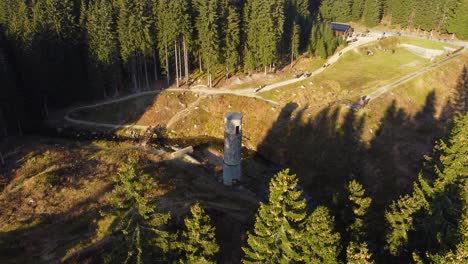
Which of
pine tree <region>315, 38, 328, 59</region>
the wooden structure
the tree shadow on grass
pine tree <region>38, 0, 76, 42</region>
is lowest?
the tree shadow on grass

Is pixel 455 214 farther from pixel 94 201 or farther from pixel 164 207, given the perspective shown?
pixel 94 201

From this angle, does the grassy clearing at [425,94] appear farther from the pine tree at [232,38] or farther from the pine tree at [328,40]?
the pine tree at [232,38]

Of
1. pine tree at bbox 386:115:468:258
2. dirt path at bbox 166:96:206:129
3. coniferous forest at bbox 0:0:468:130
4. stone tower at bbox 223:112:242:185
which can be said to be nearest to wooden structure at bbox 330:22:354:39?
coniferous forest at bbox 0:0:468:130

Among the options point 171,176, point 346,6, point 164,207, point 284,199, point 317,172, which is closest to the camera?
point 284,199

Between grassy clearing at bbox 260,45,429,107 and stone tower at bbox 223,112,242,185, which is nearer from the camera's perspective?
stone tower at bbox 223,112,242,185

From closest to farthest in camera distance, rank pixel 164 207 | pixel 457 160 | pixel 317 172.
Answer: pixel 457 160 < pixel 164 207 < pixel 317 172

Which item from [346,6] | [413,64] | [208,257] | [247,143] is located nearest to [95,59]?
[247,143]

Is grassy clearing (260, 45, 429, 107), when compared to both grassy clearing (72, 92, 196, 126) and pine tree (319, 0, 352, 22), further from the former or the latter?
pine tree (319, 0, 352, 22)
